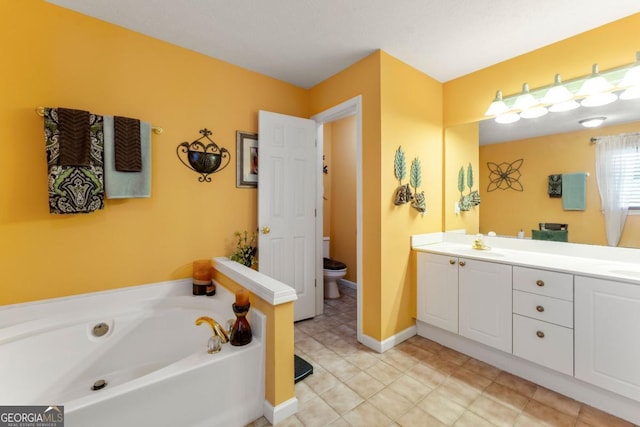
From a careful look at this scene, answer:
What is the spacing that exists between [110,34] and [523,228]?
3532mm

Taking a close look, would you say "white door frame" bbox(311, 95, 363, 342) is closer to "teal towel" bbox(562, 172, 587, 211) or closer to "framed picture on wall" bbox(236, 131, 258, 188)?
"framed picture on wall" bbox(236, 131, 258, 188)

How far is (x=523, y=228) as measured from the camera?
228 centimetres

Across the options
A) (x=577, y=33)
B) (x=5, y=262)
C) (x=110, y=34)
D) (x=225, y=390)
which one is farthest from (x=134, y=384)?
(x=577, y=33)

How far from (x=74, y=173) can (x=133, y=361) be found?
129cm

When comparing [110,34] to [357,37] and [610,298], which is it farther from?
[610,298]

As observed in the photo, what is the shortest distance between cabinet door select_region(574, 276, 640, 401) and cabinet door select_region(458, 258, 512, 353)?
14.4 inches

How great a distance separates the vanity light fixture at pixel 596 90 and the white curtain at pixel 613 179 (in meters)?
0.26

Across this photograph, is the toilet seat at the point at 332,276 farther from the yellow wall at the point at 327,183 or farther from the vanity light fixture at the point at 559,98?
the vanity light fixture at the point at 559,98

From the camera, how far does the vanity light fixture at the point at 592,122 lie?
1.92 m

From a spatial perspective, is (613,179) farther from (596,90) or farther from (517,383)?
(517,383)

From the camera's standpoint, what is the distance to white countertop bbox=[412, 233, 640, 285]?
1.64m

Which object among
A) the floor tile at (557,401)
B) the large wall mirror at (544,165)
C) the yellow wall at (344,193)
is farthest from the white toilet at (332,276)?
the floor tile at (557,401)

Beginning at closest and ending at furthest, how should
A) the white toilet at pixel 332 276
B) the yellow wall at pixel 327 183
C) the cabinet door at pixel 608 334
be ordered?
the cabinet door at pixel 608 334 < the white toilet at pixel 332 276 < the yellow wall at pixel 327 183

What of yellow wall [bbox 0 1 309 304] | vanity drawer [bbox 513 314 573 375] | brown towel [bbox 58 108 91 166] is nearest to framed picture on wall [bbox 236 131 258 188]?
yellow wall [bbox 0 1 309 304]
